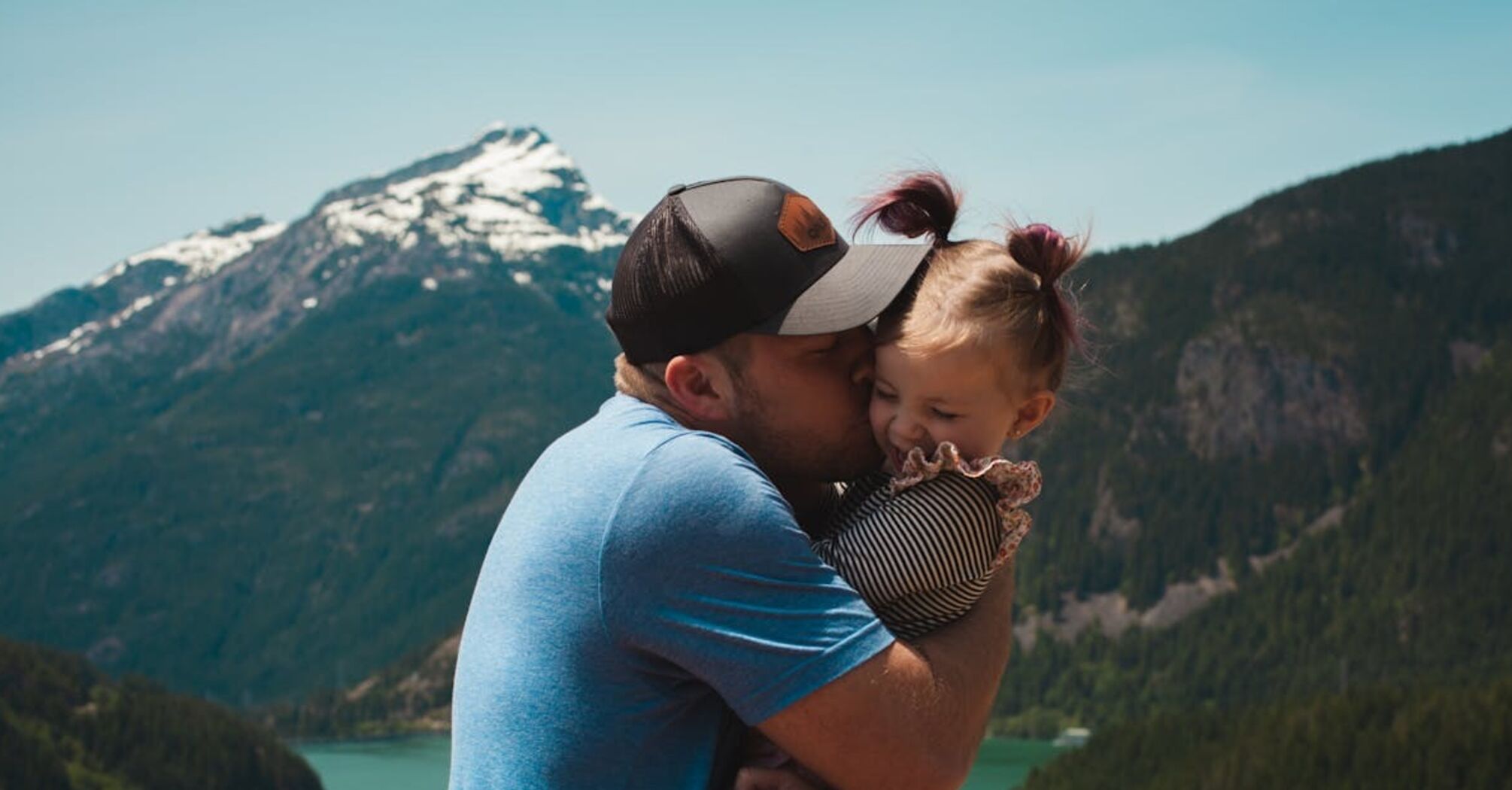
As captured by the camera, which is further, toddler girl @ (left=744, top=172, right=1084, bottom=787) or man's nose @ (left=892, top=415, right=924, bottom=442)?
man's nose @ (left=892, top=415, right=924, bottom=442)

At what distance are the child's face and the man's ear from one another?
0.48 m

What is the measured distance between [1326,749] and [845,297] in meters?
127

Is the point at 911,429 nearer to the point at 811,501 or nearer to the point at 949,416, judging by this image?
the point at 949,416

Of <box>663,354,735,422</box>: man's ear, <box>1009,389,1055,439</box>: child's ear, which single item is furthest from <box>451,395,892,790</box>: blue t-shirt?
<box>1009,389,1055,439</box>: child's ear

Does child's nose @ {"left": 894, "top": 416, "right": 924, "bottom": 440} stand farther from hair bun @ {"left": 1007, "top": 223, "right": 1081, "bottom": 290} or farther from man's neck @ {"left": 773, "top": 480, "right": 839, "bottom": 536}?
hair bun @ {"left": 1007, "top": 223, "right": 1081, "bottom": 290}

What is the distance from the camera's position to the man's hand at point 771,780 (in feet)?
14.2

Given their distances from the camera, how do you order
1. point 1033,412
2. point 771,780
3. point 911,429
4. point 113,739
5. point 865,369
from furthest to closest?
1. point 113,739
2. point 1033,412
3. point 865,369
4. point 911,429
5. point 771,780

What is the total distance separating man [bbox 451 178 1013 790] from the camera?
421cm

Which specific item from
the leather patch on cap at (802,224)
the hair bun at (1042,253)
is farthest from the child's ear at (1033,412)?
the leather patch on cap at (802,224)

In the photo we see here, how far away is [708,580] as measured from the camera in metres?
4.19

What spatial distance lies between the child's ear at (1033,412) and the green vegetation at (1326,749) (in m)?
116

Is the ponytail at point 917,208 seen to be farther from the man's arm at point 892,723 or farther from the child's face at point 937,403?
the man's arm at point 892,723

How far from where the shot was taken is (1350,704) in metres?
128

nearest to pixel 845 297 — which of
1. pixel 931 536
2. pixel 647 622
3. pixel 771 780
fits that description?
pixel 931 536
